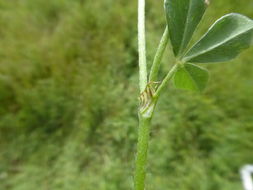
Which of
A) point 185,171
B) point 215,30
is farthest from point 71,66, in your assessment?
point 215,30

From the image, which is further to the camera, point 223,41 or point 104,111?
point 104,111

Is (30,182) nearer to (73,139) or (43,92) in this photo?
(73,139)

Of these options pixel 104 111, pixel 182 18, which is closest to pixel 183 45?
pixel 182 18

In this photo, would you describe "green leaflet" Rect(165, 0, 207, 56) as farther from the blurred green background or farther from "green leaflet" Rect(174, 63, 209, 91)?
the blurred green background

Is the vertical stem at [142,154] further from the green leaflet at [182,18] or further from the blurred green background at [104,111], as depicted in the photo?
the blurred green background at [104,111]

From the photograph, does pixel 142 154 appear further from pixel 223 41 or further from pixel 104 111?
pixel 104 111

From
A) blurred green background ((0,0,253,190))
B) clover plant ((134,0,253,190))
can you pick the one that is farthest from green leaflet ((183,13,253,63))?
blurred green background ((0,0,253,190))
